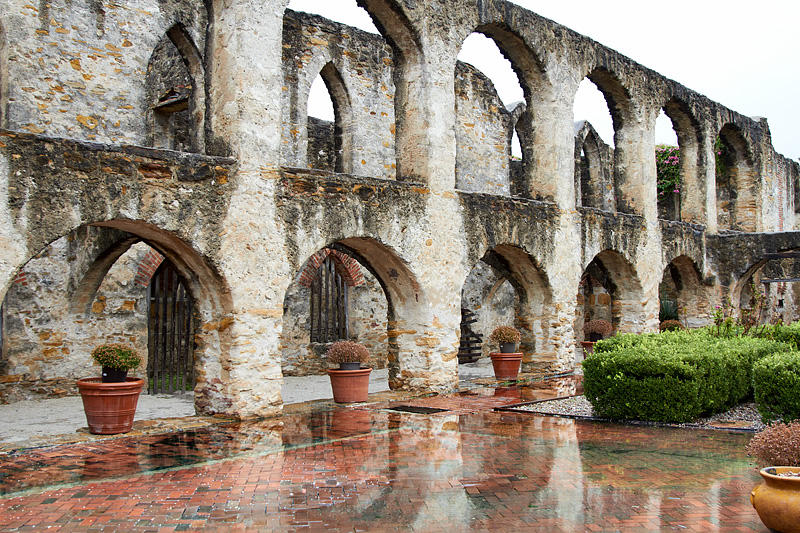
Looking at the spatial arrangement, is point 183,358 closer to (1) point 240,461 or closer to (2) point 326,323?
(2) point 326,323

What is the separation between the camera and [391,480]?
18.7 feet

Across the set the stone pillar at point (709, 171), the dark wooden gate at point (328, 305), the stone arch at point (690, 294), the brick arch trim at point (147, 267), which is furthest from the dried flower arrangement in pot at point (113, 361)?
the stone pillar at point (709, 171)

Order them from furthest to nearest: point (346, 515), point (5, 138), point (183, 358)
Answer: point (183, 358), point (5, 138), point (346, 515)

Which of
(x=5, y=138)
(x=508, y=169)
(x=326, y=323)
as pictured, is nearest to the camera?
(x=5, y=138)

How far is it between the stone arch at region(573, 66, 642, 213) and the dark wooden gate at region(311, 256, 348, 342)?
6270mm

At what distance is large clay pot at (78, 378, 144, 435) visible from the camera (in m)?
7.47

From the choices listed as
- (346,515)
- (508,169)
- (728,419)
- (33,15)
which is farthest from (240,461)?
(508,169)

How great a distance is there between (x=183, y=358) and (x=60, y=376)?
2045mm

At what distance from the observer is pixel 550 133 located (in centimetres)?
1304

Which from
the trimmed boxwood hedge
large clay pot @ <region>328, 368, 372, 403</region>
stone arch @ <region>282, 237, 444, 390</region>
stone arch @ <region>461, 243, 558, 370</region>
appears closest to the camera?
the trimmed boxwood hedge

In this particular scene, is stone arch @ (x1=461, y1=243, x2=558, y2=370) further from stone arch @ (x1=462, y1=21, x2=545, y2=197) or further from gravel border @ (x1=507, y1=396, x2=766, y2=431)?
gravel border @ (x1=507, y1=396, x2=766, y2=431)

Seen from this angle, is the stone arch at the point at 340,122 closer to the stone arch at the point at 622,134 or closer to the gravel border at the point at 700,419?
the stone arch at the point at 622,134

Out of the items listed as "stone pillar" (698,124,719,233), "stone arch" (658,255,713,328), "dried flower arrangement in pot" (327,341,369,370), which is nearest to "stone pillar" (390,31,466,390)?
"dried flower arrangement in pot" (327,341,369,370)

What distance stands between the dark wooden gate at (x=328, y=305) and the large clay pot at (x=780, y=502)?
1099 centimetres
